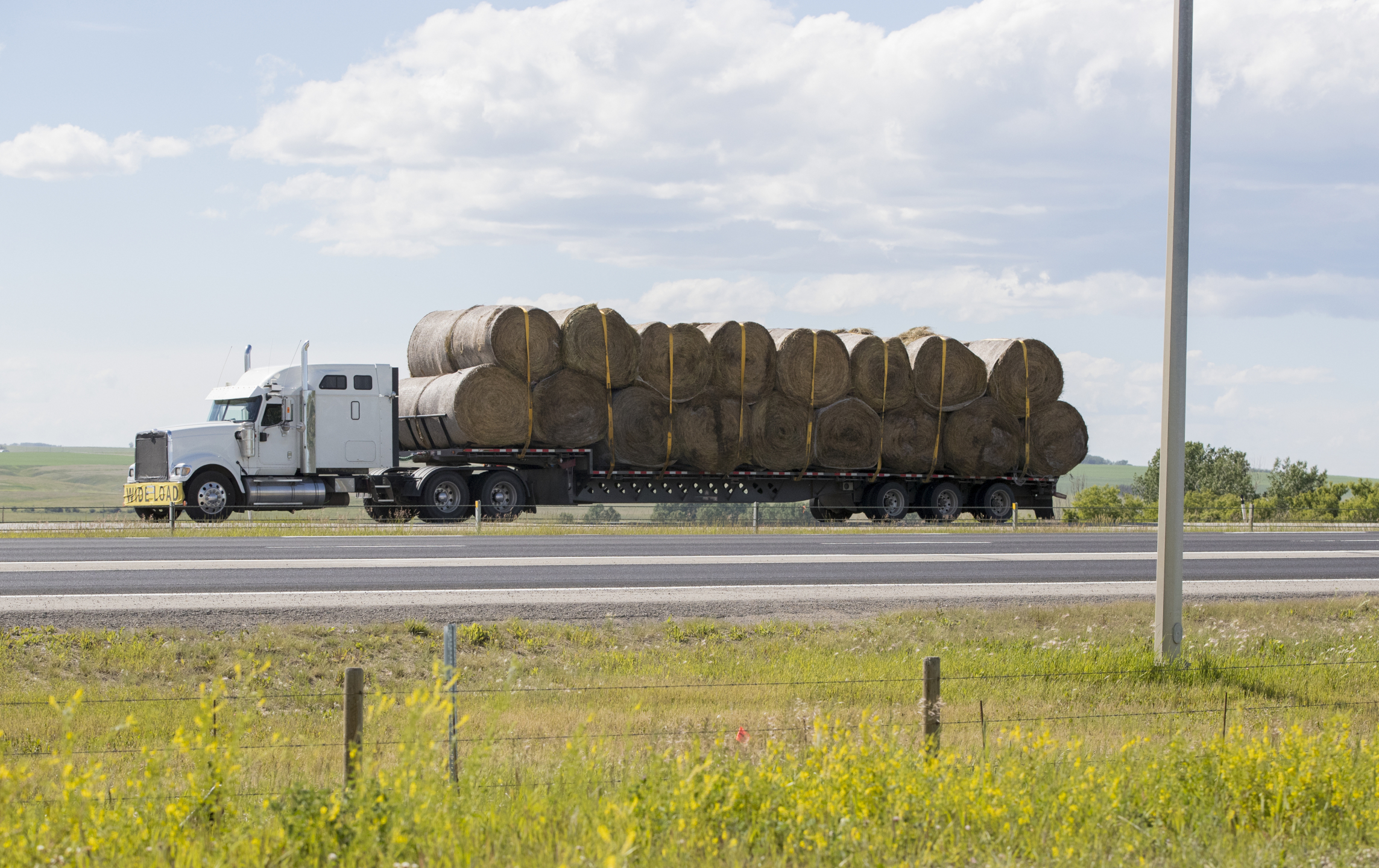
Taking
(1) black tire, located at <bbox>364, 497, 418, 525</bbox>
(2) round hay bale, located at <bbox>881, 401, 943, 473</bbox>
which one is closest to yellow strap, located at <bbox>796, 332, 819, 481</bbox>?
(2) round hay bale, located at <bbox>881, 401, 943, 473</bbox>

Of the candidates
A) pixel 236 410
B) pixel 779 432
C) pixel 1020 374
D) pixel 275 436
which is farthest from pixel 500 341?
pixel 1020 374

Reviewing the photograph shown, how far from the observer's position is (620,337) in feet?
82.4

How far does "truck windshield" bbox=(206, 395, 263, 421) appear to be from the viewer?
80.7ft

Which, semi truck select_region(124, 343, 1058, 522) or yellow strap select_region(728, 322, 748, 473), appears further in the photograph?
yellow strap select_region(728, 322, 748, 473)

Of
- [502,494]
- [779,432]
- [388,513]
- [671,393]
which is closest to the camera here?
[502,494]

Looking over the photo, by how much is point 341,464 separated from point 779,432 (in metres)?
9.49

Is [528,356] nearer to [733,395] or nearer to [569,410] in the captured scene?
[569,410]

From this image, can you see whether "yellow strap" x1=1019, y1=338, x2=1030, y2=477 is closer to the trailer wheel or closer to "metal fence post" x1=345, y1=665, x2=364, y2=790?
the trailer wheel

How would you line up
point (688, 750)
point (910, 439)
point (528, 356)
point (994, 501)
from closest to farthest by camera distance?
point (688, 750)
point (528, 356)
point (910, 439)
point (994, 501)

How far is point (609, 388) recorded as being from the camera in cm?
2525

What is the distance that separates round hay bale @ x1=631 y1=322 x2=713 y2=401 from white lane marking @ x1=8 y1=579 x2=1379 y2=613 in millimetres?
10422

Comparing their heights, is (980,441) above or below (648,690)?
above

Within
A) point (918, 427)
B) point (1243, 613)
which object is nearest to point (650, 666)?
point (1243, 613)

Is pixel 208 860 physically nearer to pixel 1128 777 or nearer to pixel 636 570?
pixel 1128 777
